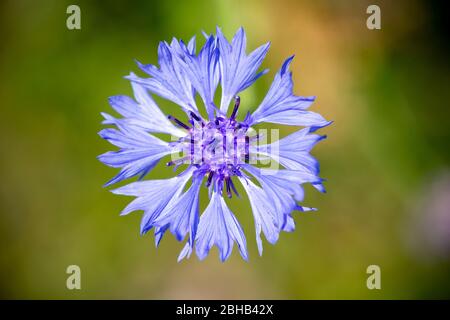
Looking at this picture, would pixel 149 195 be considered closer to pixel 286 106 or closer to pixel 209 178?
pixel 209 178

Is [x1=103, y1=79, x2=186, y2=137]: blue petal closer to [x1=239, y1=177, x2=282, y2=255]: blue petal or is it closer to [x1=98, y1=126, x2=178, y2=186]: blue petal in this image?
[x1=98, y1=126, x2=178, y2=186]: blue petal

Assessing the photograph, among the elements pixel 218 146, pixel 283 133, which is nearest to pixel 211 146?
pixel 218 146

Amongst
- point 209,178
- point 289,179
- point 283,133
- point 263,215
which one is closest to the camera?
point 289,179

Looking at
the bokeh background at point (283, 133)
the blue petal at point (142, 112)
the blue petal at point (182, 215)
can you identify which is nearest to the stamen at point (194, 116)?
the blue petal at point (142, 112)

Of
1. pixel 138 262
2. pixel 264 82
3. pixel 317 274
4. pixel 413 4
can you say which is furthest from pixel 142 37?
pixel 317 274

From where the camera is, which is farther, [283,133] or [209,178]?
[283,133]

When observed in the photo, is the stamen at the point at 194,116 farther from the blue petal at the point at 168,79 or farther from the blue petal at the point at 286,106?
the blue petal at the point at 286,106

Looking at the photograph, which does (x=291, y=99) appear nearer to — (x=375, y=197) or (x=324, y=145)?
(x=324, y=145)
